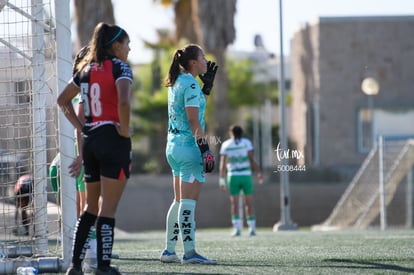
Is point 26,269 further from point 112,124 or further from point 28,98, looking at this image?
point 28,98

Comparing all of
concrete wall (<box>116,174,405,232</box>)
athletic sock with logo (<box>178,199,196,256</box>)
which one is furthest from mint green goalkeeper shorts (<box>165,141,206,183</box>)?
concrete wall (<box>116,174,405,232</box>)

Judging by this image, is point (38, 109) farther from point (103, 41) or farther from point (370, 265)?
point (370, 265)

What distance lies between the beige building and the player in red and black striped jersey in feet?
97.7

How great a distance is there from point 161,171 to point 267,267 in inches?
1247

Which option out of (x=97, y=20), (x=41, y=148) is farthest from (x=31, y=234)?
(x=97, y=20)

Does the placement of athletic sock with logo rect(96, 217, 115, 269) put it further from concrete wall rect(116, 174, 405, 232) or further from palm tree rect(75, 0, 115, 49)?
concrete wall rect(116, 174, 405, 232)

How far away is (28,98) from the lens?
1130cm

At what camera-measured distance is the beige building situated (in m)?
37.6

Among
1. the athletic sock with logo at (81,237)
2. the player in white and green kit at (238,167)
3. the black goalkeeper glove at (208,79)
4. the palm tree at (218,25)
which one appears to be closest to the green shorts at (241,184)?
the player in white and green kit at (238,167)

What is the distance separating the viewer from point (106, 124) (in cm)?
776

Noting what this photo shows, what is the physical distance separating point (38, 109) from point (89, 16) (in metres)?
19.2

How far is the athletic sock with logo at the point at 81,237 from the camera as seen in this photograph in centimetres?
798

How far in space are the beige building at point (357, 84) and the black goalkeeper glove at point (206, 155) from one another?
28170mm

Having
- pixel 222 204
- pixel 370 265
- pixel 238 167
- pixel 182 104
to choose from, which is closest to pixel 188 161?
pixel 182 104
